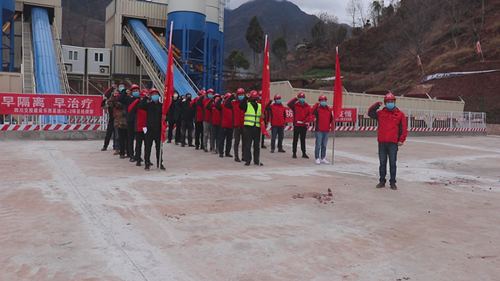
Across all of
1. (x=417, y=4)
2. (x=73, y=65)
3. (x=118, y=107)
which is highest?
(x=417, y=4)

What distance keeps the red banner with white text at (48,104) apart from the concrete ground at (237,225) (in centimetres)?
626

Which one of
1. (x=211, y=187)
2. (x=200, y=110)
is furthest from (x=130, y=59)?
(x=211, y=187)

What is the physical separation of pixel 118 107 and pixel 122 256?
25.9 ft

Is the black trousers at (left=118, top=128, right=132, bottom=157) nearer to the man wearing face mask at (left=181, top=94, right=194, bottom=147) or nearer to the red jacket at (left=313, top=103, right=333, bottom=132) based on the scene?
the man wearing face mask at (left=181, top=94, right=194, bottom=147)

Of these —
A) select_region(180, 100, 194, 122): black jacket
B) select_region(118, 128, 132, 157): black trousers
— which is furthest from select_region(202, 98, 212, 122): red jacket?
select_region(118, 128, 132, 157): black trousers

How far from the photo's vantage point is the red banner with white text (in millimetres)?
15011

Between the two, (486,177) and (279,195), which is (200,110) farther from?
(486,177)

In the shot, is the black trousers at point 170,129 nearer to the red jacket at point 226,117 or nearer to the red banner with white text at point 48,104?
the red banner with white text at point 48,104

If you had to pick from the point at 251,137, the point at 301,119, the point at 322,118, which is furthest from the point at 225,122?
the point at 322,118

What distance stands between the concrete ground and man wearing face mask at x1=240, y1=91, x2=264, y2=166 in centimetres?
99

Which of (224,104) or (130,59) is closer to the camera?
(224,104)

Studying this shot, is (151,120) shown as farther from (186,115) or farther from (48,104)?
(48,104)

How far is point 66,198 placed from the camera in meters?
6.39

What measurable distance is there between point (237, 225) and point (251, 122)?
18.4 ft
